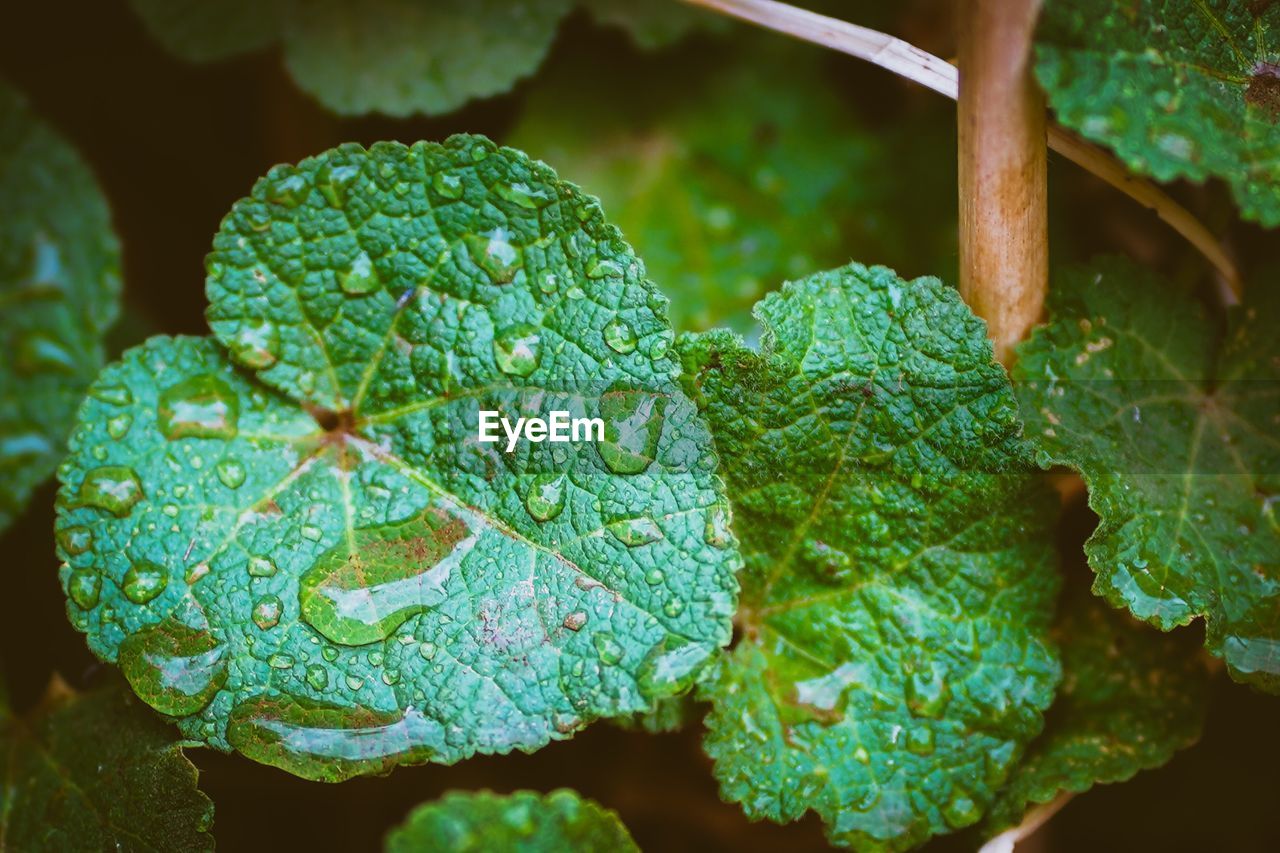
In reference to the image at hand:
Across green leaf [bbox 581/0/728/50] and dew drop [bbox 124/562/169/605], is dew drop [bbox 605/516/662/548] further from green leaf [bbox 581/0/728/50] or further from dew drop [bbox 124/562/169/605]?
green leaf [bbox 581/0/728/50]

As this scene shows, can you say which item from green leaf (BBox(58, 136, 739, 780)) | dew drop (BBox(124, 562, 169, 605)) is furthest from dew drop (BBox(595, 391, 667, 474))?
dew drop (BBox(124, 562, 169, 605))

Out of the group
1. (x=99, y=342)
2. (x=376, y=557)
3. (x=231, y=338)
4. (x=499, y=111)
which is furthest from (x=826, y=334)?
(x=99, y=342)

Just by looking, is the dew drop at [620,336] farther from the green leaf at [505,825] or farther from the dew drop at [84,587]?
the dew drop at [84,587]

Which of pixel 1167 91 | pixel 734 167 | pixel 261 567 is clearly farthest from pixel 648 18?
pixel 261 567

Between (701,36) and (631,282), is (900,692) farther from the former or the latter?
A: (701,36)

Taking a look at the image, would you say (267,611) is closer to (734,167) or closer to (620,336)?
(620,336)
